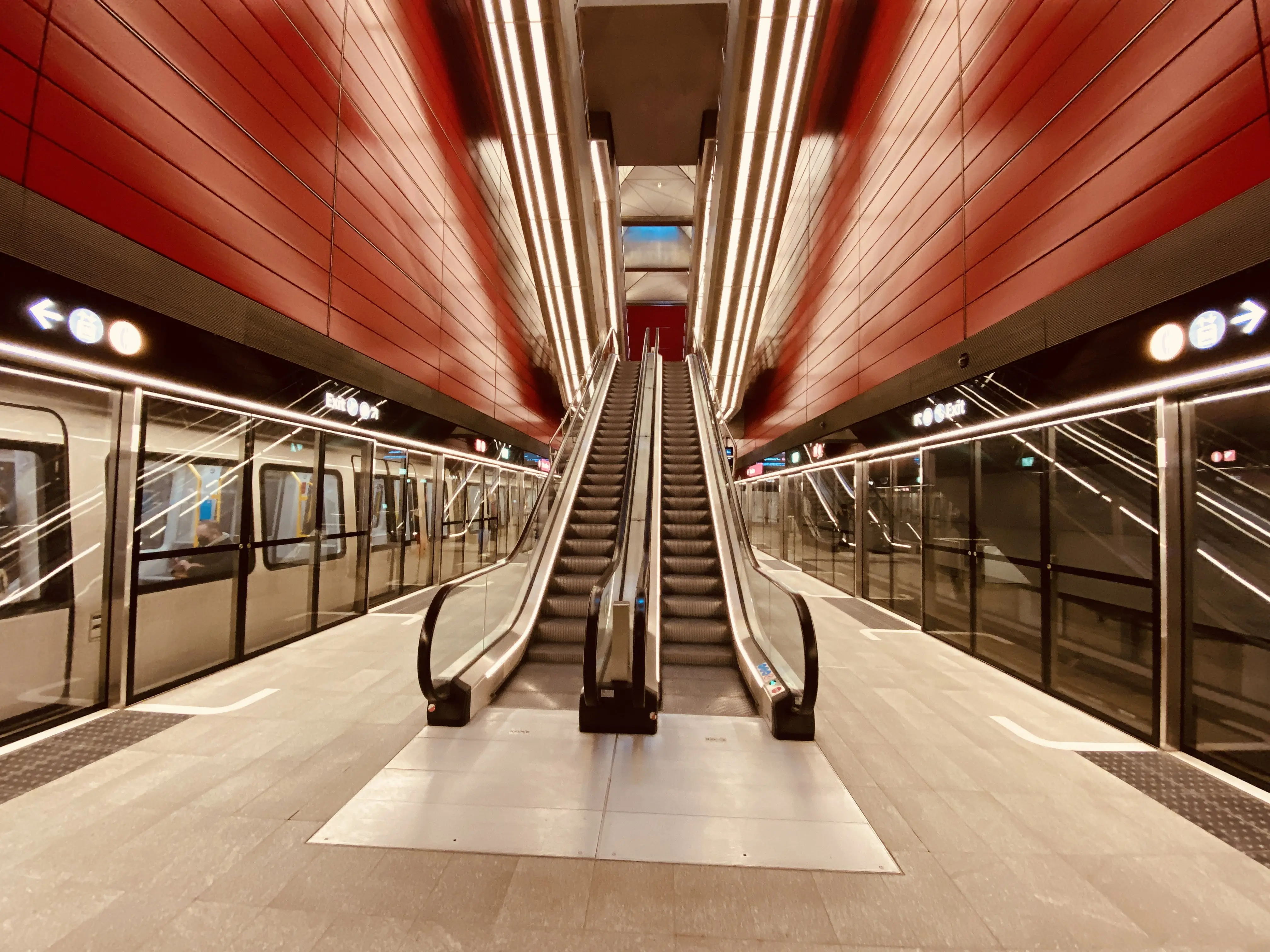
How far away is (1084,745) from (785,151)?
7802 mm

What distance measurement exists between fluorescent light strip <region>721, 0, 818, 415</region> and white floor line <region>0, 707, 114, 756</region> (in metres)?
8.90

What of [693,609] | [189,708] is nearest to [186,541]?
[189,708]

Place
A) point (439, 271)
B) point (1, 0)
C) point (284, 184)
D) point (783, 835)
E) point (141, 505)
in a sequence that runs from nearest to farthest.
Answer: point (783, 835)
point (1, 0)
point (141, 505)
point (284, 184)
point (439, 271)

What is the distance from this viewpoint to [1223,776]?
9.48ft

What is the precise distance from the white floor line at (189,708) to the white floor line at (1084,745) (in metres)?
5.31

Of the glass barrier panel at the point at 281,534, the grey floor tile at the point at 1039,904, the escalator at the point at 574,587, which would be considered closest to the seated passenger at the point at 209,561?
the glass barrier panel at the point at 281,534

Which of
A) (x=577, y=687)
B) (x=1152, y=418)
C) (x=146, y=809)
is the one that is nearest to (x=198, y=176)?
(x=146, y=809)

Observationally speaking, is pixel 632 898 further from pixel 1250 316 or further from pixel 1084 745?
pixel 1250 316

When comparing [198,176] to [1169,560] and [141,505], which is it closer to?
[141,505]

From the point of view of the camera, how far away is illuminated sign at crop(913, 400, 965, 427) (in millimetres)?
5152

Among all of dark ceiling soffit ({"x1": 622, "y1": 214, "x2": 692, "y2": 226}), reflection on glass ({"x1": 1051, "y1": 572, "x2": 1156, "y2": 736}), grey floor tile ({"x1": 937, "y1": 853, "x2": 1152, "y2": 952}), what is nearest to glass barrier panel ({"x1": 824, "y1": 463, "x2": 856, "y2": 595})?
reflection on glass ({"x1": 1051, "y1": 572, "x2": 1156, "y2": 736})

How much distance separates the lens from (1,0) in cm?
264

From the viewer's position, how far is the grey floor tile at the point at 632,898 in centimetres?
180

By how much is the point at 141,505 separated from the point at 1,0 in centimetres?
287
